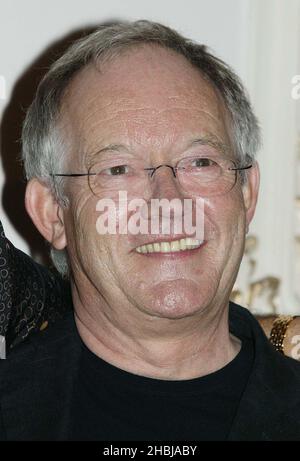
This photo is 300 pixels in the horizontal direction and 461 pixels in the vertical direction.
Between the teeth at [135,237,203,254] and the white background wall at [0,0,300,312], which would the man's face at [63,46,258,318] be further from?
the white background wall at [0,0,300,312]

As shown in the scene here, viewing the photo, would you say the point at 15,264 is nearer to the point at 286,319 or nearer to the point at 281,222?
the point at 286,319

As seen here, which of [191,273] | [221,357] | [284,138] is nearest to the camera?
[191,273]

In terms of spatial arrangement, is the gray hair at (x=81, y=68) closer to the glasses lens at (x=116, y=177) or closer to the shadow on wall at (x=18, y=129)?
the glasses lens at (x=116, y=177)

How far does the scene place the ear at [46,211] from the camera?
6.07 feet

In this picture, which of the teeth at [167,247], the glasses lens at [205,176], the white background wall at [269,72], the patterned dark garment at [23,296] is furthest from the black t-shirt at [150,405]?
the white background wall at [269,72]

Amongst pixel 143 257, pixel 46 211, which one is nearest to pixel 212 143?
pixel 143 257

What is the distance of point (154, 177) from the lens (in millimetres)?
1678

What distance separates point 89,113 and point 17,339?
0.45m

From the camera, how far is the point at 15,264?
1.71 metres

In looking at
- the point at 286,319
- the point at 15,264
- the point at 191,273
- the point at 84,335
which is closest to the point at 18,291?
the point at 15,264

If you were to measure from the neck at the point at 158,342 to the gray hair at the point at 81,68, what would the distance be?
9.9 inches

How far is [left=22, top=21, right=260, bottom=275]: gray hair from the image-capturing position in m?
1.81

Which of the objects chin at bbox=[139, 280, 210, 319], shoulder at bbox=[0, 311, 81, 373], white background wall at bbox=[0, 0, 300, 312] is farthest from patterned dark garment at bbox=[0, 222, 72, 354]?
white background wall at bbox=[0, 0, 300, 312]

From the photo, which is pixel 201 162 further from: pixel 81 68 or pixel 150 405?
pixel 150 405
